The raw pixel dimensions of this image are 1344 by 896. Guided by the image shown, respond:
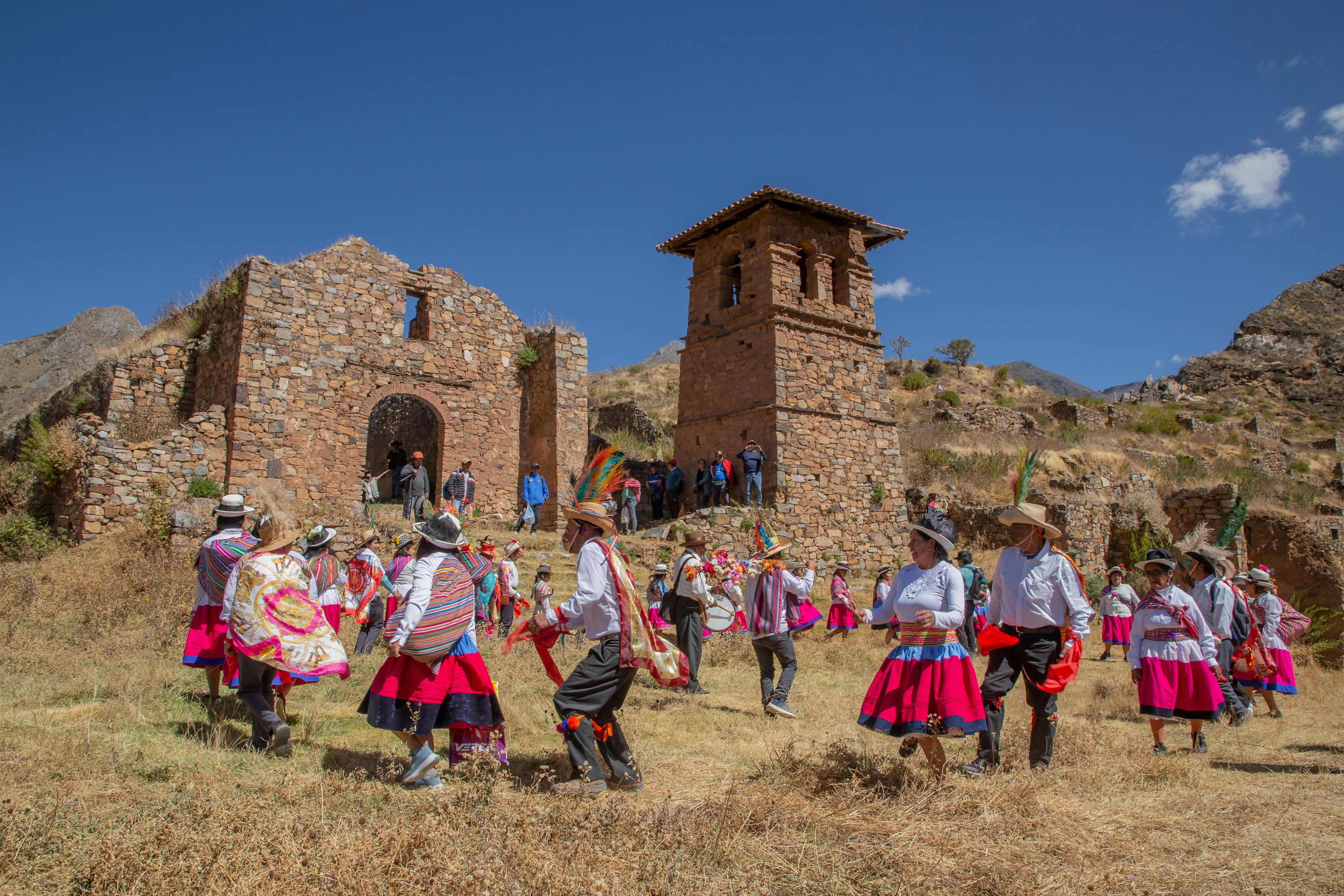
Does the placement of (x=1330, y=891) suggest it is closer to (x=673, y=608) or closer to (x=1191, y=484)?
(x=673, y=608)

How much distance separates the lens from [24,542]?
12430 mm

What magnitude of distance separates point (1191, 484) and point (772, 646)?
26.2 m

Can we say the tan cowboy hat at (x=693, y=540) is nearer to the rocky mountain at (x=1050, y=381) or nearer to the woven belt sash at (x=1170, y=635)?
the woven belt sash at (x=1170, y=635)

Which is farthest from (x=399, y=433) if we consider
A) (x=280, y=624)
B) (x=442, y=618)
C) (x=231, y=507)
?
(x=442, y=618)

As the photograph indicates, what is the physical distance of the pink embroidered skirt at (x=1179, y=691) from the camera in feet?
20.8

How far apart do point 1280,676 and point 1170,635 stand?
3444mm

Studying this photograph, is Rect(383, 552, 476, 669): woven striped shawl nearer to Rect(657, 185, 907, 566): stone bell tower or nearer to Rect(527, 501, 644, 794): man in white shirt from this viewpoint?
Rect(527, 501, 644, 794): man in white shirt

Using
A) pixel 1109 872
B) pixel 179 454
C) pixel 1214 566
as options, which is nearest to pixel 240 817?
pixel 1109 872

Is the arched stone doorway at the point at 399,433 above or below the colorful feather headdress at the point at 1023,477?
above

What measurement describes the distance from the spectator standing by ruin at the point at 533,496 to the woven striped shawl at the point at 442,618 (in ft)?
37.5

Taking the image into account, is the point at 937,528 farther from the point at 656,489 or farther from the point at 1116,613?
the point at 656,489

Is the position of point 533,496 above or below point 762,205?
below

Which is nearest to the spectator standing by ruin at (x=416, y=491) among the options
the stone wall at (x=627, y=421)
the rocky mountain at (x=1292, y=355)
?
the stone wall at (x=627, y=421)

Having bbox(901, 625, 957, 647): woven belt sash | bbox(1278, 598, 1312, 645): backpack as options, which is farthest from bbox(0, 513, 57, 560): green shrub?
bbox(1278, 598, 1312, 645): backpack
